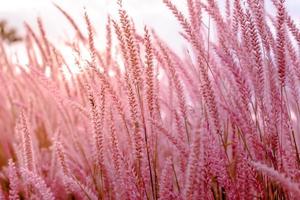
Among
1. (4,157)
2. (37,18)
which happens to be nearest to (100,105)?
(37,18)

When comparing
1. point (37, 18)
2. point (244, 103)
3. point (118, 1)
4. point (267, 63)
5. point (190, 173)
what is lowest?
point (190, 173)

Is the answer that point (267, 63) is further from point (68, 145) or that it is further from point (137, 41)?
point (68, 145)

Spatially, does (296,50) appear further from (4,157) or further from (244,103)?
(4,157)

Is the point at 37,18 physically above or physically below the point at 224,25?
above

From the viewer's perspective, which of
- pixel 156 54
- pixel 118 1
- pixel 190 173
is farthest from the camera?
pixel 156 54

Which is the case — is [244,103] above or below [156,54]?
below

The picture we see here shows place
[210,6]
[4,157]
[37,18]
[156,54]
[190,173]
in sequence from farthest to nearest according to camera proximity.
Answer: [4,157] < [37,18] < [156,54] < [210,6] < [190,173]

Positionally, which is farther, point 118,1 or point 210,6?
point 210,6

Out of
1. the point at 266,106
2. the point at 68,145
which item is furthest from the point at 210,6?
the point at 68,145

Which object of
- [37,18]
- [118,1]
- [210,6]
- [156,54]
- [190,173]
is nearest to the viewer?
[190,173]
